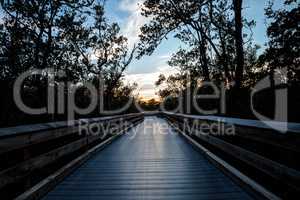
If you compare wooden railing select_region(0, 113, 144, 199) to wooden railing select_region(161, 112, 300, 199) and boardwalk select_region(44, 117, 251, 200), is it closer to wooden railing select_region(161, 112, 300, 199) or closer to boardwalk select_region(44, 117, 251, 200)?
boardwalk select_region(44, 117, 251, 200)

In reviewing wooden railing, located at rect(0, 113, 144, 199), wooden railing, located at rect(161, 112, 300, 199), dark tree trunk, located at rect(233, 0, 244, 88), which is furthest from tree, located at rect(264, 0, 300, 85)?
wooden railing, located at rect(0, 113, 144, 199)

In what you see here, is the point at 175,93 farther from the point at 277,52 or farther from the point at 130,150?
the point at 130,150

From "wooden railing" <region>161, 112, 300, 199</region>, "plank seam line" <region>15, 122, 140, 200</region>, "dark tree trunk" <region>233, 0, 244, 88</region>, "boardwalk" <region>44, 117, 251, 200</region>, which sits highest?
"dark tree trunk" <region>233, 0, 244, 88</region>

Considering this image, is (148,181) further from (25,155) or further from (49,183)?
(25,155)

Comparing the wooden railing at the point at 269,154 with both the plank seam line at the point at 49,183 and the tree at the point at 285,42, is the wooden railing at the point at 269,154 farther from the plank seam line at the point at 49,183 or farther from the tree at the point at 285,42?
the tree at the point at 285,42

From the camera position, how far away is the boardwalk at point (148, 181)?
5125 millimetres

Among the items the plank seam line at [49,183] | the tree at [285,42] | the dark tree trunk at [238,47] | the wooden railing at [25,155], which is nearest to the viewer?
the wooden railing at [25,155]

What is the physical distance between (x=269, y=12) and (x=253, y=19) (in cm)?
268

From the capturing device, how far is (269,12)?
75.1 feet

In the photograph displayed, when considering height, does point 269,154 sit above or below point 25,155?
below

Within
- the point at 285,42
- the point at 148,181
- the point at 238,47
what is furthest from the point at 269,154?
the point at 285,42

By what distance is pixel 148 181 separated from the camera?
20.0 ft

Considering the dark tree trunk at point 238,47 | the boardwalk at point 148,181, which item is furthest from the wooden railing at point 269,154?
the dark tree trunk at point 238,47

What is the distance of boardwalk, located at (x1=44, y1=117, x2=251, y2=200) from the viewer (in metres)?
5.12
